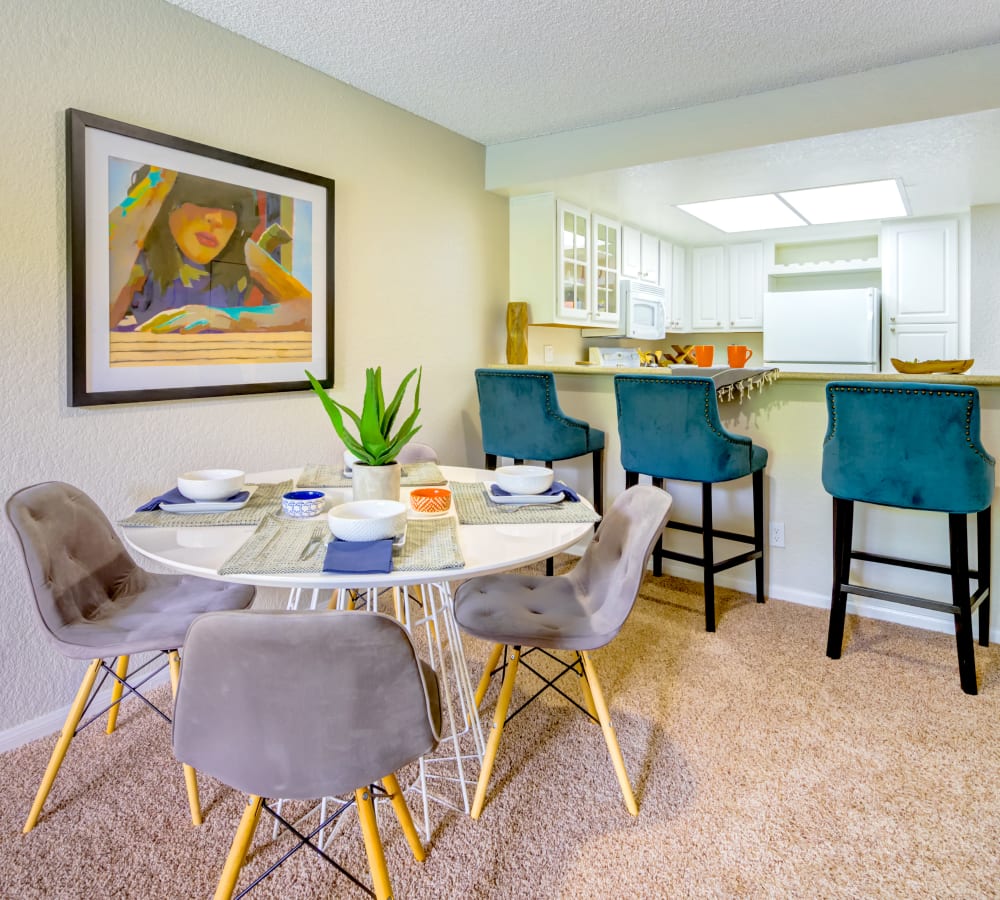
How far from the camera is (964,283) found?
4.45 m

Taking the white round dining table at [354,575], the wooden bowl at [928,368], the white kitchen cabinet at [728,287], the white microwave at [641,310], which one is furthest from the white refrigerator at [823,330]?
the white round dining table at [354,575]

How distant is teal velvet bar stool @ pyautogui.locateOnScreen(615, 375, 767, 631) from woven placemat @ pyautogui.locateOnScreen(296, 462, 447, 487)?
1.00 m

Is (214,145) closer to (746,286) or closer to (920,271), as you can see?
(746,286)

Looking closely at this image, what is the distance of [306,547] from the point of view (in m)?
1.36

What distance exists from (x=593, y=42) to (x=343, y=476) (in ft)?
5.76

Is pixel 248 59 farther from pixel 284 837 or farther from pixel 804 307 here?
pixel 804 307

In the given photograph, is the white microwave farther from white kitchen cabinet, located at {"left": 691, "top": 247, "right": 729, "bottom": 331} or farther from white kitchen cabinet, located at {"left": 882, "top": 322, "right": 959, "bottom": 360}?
white kitchen cabinet, located at {"left": 882, "top": 322, "right": 959, "bottom": 360}

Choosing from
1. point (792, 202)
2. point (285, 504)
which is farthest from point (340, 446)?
point (792, 202)

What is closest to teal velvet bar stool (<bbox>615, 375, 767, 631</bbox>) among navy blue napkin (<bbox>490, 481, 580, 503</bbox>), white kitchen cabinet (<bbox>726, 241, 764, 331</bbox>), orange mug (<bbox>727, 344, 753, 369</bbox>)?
orange mug (<bbox>727, 344, 753, 369</bbox>)

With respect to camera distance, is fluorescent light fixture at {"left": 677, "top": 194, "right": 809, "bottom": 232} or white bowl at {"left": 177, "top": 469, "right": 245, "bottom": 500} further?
fluorescent light fixture at {"left": 677, "top": 194, "right": 809, "bottom": 232}

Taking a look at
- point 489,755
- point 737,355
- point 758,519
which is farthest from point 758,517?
point 489,755

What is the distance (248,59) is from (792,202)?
307 centimetres

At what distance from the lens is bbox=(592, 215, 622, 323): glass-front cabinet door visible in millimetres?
4254

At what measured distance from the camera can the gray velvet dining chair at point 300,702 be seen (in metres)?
0.97
